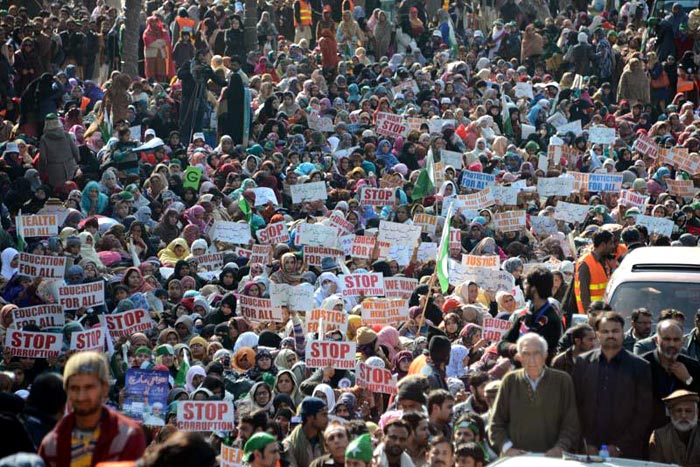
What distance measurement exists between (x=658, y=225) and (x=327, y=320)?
254 inches

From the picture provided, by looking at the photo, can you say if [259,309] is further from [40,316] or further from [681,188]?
[681,188]

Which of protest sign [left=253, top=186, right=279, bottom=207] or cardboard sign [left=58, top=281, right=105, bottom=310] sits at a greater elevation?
protest sign [left=253, top=186, right=279, bottom=207]

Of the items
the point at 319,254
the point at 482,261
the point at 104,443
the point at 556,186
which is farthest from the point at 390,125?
the point at 104,443

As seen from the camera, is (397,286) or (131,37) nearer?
(397,286)

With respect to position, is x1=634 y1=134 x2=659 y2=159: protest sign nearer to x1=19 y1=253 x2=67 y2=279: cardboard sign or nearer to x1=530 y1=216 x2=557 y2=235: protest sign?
x1=530 y1=216 x2=557 y2=235: protest sign

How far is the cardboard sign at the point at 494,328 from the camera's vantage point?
15.2m

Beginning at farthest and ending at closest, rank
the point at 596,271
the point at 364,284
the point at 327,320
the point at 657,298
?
the point at 364,284
the point at 327,320
the point at 596,271
the point at 657,298

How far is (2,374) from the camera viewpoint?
1138 cm

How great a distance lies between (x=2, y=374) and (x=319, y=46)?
2026 cm

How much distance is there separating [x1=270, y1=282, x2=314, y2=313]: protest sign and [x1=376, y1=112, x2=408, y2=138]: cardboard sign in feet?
30.2

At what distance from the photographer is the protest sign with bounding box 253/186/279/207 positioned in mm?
21812

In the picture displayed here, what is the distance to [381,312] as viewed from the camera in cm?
1608

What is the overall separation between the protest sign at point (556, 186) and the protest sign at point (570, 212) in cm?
126

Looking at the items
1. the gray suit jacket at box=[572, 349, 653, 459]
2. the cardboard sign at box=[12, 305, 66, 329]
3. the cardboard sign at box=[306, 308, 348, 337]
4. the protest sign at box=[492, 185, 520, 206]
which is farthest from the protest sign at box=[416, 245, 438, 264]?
the gray suit jacket at box=[572, 349, 653, 459]
